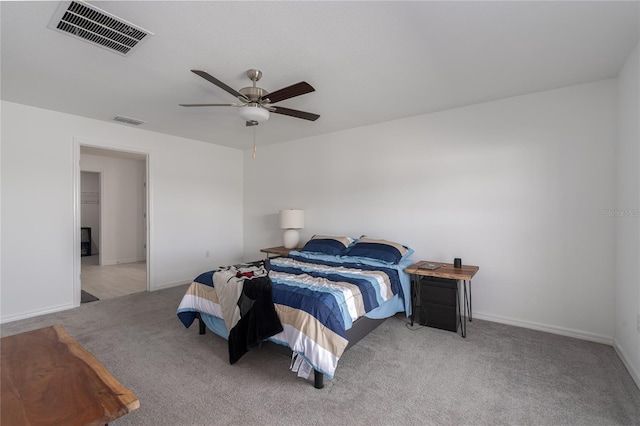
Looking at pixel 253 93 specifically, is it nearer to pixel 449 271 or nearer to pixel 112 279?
pixel 449 271

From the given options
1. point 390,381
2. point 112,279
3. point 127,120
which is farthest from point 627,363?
point 112,279

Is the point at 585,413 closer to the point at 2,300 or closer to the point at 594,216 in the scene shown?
the point at 594,216

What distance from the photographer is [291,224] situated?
4.83 meters

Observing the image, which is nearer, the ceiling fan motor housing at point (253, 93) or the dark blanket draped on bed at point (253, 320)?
the dark blanket draped on bed at point (253, 320)

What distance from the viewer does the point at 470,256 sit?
361 centimetres

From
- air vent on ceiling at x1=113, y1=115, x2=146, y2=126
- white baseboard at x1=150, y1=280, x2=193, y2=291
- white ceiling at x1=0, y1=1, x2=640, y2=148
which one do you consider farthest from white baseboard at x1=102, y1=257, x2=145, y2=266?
white ceiling at x1=0, y1=1, x2=640, y2=148

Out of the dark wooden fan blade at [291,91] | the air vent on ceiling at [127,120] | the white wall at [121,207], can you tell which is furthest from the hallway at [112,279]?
the dark wooden fan blade at [291,91]

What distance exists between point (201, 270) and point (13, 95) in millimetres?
3478

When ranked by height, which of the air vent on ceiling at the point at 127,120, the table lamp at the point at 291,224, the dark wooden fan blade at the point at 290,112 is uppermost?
the air vent on ceiling at the point at 127,120

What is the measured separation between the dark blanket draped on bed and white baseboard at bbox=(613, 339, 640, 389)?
2.65 metres

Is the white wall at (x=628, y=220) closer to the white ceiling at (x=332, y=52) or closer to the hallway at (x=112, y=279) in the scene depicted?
the white ceiling at (x=332, y=52)

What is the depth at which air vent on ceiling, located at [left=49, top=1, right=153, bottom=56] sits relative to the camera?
189 cm

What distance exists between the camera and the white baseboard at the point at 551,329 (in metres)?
2.88

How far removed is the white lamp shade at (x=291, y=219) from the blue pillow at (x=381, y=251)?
1.21m
